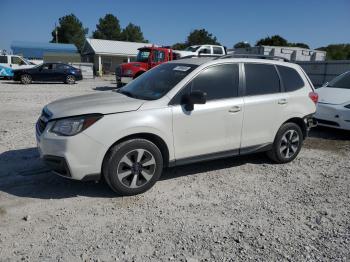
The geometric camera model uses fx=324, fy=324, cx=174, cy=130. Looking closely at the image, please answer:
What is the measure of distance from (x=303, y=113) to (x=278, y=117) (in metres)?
0.61

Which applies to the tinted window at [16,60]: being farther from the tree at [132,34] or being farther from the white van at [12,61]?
the tree at [132,34]

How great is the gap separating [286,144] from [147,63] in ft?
43.6

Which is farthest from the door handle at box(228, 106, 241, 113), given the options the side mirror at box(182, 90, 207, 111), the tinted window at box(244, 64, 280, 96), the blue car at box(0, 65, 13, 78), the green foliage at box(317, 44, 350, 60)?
the green foliage at box(317, 44, 350, 60)

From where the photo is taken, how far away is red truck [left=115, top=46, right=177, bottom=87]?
17.2 meters

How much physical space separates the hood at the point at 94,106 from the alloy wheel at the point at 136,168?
1.88ft

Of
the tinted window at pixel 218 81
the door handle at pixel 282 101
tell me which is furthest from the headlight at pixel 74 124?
the door handle at pixel 282 101

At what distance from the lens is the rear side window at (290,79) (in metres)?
5.40

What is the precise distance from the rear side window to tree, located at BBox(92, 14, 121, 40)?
89.3 metres

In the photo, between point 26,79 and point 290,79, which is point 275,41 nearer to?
point 26,79

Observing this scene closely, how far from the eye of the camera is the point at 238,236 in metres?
3.36

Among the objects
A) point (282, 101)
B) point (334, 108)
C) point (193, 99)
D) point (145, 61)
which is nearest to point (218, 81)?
point (193, 99)

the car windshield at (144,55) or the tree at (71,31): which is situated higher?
the tree at (71,31)

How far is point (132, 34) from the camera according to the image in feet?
301

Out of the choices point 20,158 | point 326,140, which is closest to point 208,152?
point 20,158
